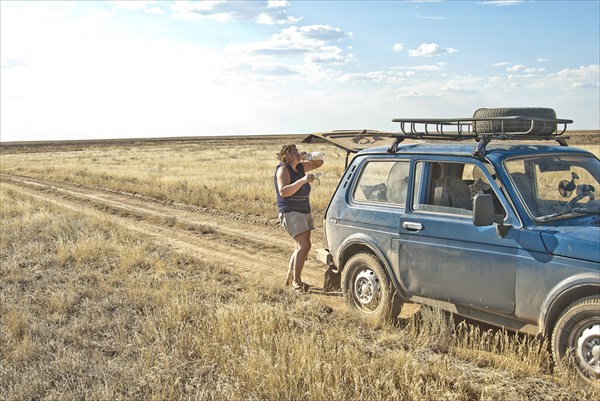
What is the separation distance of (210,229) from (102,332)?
6.21 metres

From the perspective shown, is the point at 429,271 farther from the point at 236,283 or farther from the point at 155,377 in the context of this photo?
the point at 236,283

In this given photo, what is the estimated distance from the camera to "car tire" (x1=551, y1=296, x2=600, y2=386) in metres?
4.36

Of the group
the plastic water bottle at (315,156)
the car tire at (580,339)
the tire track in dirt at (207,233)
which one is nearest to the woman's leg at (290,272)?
the tire track in dirt at (207,233)

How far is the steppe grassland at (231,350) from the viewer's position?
184 inches

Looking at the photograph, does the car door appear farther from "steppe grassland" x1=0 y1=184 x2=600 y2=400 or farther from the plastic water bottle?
the plastic water bottle

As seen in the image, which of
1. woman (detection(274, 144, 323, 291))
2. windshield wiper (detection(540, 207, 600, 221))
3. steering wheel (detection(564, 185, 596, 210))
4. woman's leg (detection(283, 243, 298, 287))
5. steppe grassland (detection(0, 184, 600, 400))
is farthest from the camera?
woman's leg (detection(283, 243, 298, 287))

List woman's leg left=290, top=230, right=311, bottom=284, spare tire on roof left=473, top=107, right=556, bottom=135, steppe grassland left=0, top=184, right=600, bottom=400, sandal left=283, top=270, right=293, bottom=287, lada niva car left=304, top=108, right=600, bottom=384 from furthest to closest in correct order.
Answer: sandal left=283, top=270, right=293, bottom=287, woman's leg left=290, top=230, right=311, bottom=284, spare tire on roof left=473, top=107, right=556, bottom=135, steppe grassland left=0, top=184, right=600, bottom=400, lada niva car left=304, top=108, right=600, bottom=384

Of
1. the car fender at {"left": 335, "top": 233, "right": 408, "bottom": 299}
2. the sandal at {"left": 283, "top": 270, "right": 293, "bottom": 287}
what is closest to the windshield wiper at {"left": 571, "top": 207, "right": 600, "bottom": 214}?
the car fender at {"left": 335, "top": 233, "right": 408, "bottom": 299}

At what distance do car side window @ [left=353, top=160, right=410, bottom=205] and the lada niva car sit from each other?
1 cm

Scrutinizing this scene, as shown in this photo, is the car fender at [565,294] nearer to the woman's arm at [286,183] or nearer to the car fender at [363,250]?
the car fender at [363,250]

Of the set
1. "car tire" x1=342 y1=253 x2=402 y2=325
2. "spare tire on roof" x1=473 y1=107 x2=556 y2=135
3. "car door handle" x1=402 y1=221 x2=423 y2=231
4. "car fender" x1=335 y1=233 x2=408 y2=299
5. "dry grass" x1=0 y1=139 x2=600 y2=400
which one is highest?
"spare tire on roof" x1=473 y1=107 x2=556 y2=135

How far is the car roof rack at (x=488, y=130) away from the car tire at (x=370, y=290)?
1251 mm

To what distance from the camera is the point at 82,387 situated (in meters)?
4.92

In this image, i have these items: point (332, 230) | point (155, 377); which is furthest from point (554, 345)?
point (155, 377)
